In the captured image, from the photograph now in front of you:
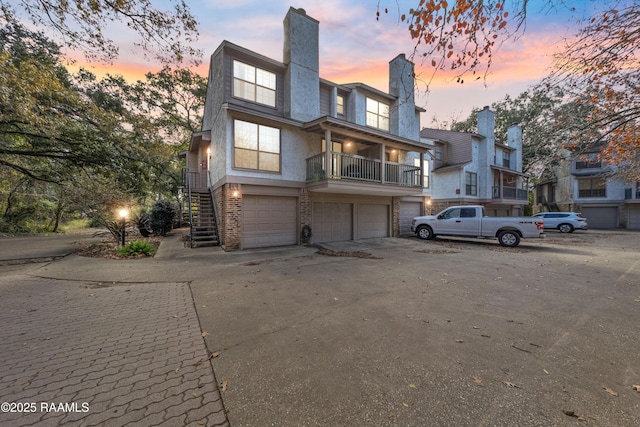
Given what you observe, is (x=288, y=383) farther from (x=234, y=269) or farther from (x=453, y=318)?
(x=234, y=269)

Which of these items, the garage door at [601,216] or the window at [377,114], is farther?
the garage door at [601,216]

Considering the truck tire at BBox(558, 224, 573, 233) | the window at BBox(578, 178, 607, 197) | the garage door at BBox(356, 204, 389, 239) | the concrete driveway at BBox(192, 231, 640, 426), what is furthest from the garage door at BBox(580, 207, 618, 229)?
the concrete driveway at BBox(192, 231, 640, 426)

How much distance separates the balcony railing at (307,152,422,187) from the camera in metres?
10.9

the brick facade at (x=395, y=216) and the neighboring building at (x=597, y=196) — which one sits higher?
the neighboring building at (x=597, y=196)

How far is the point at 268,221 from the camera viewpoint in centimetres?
1084

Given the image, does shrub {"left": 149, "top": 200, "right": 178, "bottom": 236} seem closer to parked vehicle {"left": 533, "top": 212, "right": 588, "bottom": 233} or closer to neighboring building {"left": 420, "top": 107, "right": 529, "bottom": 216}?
neighboring building {"left": 420, "top": 107, "right": 529, "bottom": 216}

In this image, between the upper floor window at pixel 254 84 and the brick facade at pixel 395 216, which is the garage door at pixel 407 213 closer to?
the brick facade at pixel 395 216

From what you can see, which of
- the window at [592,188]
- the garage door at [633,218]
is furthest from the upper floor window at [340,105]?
the garage door at [633,218]

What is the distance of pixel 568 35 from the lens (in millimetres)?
4738

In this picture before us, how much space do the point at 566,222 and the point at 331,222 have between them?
19.8 metres

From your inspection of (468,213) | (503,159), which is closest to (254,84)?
(468,213)

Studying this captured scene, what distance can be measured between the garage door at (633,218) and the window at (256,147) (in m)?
34.9

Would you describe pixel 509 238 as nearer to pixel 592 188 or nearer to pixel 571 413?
pixel 571 413

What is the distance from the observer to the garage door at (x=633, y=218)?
947 inches
